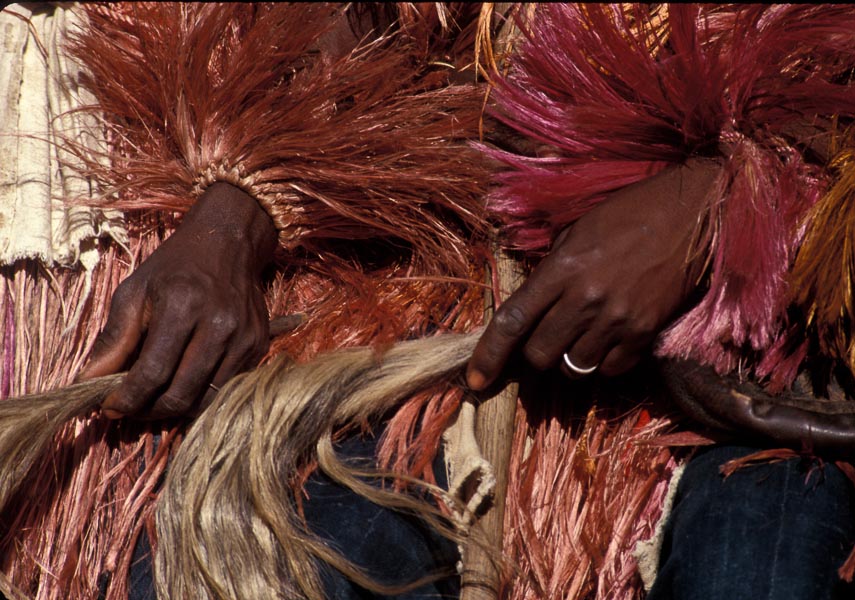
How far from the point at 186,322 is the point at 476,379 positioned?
0.36 m

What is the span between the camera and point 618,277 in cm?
102

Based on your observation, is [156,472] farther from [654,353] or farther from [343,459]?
[654,353]

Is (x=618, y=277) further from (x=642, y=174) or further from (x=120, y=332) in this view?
(x=120, y=332)

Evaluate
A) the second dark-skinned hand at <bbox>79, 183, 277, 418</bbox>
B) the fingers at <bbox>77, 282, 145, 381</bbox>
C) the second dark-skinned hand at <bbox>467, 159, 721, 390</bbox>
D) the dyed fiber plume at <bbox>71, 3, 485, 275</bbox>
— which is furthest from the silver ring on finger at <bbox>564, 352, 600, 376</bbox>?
the fingers at <bbox>77, 282, 145, 381</bbox>

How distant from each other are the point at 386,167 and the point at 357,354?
250 mm

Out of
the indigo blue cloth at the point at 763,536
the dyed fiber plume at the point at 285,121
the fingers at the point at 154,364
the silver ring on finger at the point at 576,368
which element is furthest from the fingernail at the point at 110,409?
the indigo blue cloth at the point at 763,536

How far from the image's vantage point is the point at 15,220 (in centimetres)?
116

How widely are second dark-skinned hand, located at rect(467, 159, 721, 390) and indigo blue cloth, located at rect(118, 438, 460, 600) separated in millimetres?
236

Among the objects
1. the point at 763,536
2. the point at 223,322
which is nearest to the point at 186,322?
the point at 223,322

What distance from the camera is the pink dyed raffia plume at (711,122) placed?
102cm

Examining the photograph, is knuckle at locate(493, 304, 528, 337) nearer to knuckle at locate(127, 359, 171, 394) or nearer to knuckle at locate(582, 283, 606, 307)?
knuckle at locate(582, 283, 606, 307)

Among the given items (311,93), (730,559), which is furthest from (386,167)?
(730,559)

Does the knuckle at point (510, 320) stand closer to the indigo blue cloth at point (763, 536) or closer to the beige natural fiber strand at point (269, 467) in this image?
the beige natural fiber strand at point (269, 467)

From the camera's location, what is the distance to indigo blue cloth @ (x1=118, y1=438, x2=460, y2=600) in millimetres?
1035
